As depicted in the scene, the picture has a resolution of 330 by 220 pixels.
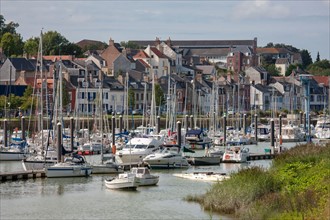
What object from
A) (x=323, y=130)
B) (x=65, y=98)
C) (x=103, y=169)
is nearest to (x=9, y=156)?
(x=103, y=169)

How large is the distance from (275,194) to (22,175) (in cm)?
2028

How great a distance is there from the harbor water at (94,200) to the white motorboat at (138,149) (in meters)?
7.42

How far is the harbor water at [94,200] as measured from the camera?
4312 cm

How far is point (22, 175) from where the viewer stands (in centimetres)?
5672

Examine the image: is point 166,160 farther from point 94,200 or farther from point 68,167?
point 94,200

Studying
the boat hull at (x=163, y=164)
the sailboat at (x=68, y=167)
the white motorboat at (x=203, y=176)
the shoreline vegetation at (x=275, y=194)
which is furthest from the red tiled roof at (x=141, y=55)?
the shoreline vegetation at (x=275, y=194)

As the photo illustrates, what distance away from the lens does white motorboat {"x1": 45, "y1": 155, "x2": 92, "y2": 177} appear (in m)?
57.2

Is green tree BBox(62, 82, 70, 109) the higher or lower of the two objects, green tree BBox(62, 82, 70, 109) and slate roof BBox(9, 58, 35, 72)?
the lower

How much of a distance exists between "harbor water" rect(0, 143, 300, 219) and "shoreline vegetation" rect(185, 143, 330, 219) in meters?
0.95

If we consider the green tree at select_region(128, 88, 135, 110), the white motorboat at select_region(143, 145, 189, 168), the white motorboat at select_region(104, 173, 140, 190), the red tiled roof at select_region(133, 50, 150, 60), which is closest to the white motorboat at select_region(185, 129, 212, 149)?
the white motorboat at select_region(143, 145, 189, 168)

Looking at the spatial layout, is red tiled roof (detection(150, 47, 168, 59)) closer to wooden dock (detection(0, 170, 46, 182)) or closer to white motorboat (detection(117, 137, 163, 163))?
white motorboat (detection(117, 137, 163, 163))

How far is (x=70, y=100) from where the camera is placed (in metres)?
114

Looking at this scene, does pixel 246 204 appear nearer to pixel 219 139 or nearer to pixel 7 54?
pixel 219 139

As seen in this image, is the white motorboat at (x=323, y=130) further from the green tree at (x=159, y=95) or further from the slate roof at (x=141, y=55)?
the slate roof at (x=141, y=55)
